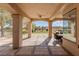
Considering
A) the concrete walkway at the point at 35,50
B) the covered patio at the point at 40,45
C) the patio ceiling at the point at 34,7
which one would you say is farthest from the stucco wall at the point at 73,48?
the patio ceiling at the point at 34,7

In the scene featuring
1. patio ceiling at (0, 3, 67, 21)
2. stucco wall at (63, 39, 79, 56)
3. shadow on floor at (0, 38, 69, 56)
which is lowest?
shadow on floor at (0, 38, 69, 56)

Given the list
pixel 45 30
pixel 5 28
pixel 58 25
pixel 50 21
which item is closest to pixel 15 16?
pixel 50 21

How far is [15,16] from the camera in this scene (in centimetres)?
1369

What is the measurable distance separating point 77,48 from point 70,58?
488cm

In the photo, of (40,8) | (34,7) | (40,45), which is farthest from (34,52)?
(40,45)

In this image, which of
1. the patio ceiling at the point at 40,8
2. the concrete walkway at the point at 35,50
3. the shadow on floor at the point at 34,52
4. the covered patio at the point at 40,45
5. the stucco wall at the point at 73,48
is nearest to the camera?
the stucco wall at the point at 73,48

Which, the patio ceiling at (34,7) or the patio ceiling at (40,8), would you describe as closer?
the patio ceiling at (34,7)

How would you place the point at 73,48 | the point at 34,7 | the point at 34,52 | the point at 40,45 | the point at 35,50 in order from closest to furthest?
the point at 73,48
the point at 34,52
the point at 34,7
the point at 35,50
the point at 40,45

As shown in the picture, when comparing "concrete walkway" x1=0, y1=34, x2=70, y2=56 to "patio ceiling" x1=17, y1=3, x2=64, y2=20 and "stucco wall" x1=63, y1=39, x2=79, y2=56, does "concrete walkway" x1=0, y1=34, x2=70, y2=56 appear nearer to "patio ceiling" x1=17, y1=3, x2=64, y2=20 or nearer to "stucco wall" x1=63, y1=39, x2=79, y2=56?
"stucco wall" x1=63, y1=39, x2=79, y2=56

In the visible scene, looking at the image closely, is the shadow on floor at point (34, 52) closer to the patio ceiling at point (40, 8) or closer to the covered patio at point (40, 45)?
the covered patio at point (40, 45)

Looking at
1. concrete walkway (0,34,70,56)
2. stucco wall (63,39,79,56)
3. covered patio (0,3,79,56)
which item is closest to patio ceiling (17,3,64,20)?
covered patio (0,3,79,56)

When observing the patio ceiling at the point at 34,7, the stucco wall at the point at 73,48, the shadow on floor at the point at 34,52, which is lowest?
the shadow on floor at the point at 34,52

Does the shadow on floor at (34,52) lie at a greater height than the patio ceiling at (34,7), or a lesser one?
lesser

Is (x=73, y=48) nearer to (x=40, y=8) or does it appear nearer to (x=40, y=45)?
(x=40, y=8)
